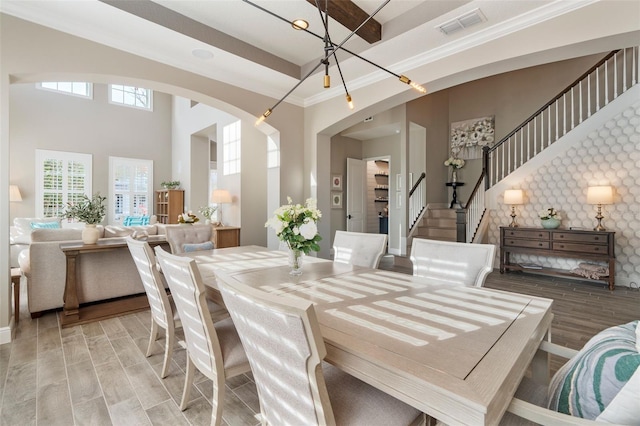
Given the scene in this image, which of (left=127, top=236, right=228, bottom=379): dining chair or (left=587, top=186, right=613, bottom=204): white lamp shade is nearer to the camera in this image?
(left=127, top=236, right=228, bottom=379): dining chair

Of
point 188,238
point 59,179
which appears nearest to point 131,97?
point 59,179

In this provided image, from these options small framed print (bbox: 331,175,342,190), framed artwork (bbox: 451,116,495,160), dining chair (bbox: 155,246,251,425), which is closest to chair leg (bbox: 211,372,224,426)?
dining chair (bbox: 155,246,251,425)

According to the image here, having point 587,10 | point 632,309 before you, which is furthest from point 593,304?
point 587,10

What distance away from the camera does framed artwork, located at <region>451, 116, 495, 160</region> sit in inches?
265

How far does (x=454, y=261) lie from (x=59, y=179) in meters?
9.13

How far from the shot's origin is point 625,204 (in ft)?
14.3

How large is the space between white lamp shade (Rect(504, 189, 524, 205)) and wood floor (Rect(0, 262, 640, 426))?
7.10 feet

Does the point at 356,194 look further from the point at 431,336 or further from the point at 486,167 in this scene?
the point at 431,336

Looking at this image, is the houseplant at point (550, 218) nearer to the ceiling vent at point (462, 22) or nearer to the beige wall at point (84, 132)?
the ceiling vent at point (462, 22)

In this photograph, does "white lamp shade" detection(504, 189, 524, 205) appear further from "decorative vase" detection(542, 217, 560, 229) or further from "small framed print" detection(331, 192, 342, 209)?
"small framed print" detection(331, 192, 342, 209)

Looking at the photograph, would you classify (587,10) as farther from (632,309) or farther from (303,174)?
(303,174)

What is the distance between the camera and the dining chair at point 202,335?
4.42 ft

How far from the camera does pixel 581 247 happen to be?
4.40m

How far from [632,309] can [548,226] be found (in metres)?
1.65
